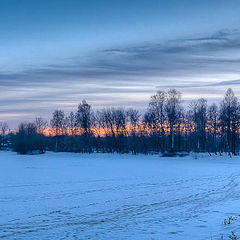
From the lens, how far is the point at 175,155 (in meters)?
56.0

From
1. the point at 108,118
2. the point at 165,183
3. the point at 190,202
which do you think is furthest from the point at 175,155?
the point at 190,202

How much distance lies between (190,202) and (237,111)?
44819mm

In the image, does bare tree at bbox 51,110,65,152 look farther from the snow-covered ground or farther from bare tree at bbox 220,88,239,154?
the snow-covered ground

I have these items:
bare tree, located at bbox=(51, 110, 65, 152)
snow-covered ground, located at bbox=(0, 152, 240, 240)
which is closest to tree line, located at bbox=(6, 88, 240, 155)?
bare tree, located at bbox=(51, 110, 65, 152)

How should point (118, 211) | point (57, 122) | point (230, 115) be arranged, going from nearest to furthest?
point (118, 211) < point (230, 115) < point (57, 122)

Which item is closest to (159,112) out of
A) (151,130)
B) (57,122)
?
(151,130)

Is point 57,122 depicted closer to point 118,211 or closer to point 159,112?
point 159,112

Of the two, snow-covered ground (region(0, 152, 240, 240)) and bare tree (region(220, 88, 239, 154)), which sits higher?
bare tree (region(220, 88, 239, 154))

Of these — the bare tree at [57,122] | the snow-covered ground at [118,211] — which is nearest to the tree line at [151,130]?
the bare tree at [57,122]

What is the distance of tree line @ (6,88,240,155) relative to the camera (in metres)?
62.2

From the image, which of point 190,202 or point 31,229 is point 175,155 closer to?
point 190,202

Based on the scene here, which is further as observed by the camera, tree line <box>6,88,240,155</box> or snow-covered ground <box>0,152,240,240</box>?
tree line <box>6,88,240,155</box>

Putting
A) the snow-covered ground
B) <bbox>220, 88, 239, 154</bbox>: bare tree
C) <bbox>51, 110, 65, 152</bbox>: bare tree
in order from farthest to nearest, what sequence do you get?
<bbox>51, 110, 65, 152</bbox>: bare tree < <bbox>220, 88, 239, 154</bbox>: bare tree < the snow-covered ground

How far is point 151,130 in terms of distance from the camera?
71.7m
